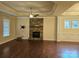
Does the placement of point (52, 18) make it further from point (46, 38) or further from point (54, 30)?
point (46, 38)

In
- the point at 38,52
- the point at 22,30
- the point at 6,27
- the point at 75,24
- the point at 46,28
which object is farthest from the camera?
the point at 22,30

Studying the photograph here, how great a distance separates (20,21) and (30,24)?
0.99 meters

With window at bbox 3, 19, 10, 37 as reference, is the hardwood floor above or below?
below

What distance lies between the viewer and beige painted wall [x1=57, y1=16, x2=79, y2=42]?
11.5 meters

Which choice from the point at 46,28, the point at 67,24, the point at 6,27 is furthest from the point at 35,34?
the point at 6,27

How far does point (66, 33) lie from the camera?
11.6m

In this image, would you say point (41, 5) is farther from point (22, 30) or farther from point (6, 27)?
point (22, 30)

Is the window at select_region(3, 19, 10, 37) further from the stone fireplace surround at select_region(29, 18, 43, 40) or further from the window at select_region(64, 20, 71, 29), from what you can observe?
the window at select_region(64, 20, 71, 29)

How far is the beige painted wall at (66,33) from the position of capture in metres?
11.5

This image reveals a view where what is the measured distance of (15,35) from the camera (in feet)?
41.9

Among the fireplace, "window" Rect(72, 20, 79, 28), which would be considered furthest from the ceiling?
"window" Rect(72, 20, 79, 28)

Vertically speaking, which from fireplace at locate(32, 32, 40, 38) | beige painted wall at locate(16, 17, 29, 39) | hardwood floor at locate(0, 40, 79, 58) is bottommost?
hardwood floor at locate(0, 40, 79, 58)

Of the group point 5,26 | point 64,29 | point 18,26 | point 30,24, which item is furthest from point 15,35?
point 64,29

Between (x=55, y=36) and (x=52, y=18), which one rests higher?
(x=52, y=18)
